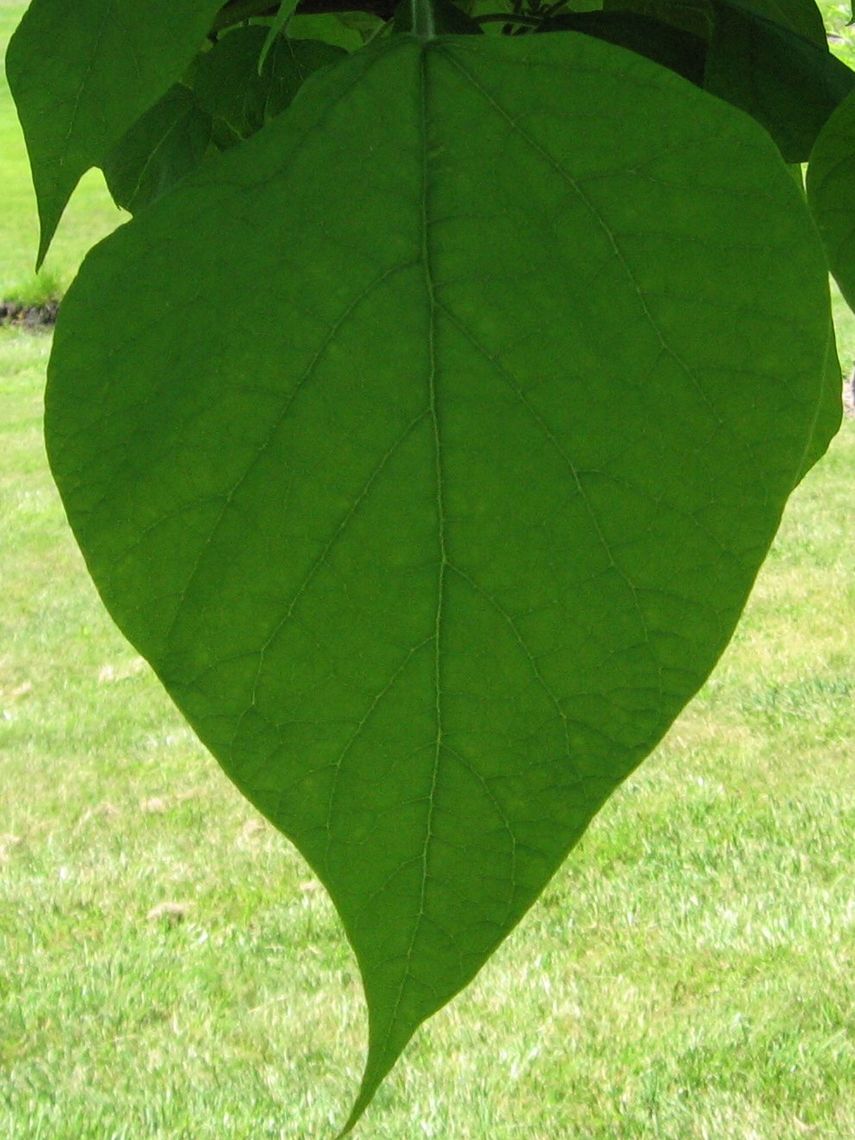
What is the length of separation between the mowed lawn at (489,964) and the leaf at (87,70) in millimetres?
1895

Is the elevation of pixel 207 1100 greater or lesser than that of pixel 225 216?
lesser

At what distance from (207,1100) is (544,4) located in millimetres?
1891

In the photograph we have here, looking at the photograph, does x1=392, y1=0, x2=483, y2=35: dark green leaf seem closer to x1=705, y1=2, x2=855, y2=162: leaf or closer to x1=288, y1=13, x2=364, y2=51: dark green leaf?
x1=705, y1=2, x2=855, y2=162: leaf

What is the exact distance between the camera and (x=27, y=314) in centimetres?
777

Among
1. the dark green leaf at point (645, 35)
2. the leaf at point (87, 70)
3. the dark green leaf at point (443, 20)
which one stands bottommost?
the leaf at point (87, 70)

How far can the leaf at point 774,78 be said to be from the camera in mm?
366

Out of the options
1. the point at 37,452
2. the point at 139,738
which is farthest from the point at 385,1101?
the point at 37,452

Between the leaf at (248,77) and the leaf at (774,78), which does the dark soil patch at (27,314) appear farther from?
the leaf at (774,78)

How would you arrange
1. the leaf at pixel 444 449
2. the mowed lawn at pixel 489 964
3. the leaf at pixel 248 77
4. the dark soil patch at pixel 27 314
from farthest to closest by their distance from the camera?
the dark soil patch at pixel 27 314 < the mowed lawn at pixel 489 964 < the leaf at pixel 248 77 < the leaf at pixel 444 449

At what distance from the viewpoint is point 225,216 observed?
0.24 meters

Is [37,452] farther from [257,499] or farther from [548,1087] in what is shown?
[257,499]

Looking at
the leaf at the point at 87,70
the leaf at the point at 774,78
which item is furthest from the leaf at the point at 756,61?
the leaf at the point at 87,70

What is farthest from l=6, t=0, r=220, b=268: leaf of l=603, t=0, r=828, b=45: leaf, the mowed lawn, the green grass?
the green grass

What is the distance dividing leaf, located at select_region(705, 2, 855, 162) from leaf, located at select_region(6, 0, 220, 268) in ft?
0.48
